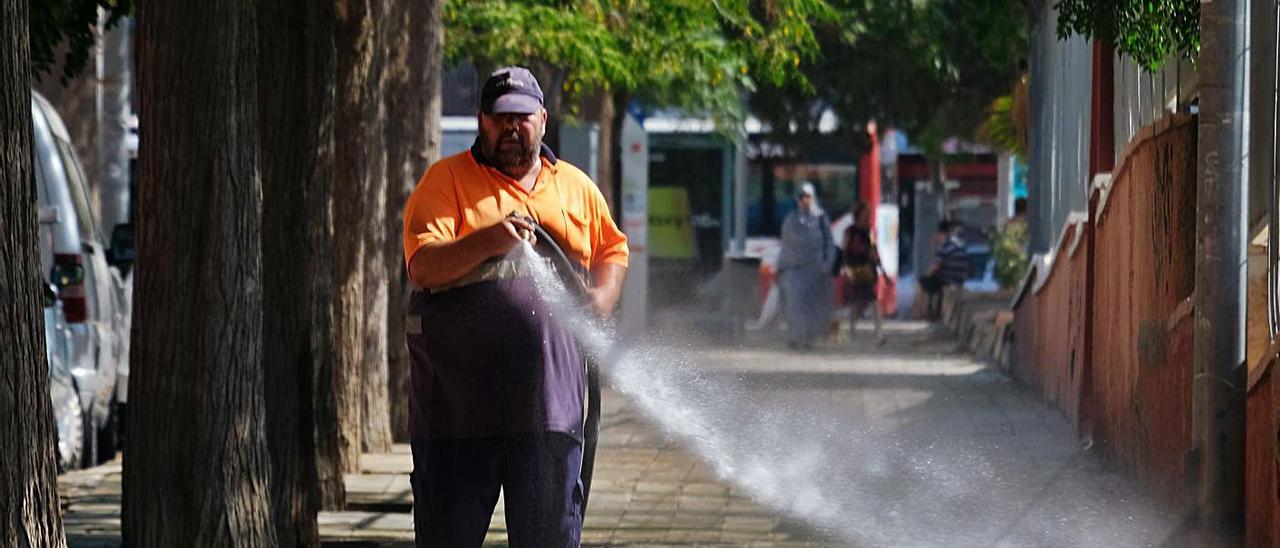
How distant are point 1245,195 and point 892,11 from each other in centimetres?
2047

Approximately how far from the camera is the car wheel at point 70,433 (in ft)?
40.3

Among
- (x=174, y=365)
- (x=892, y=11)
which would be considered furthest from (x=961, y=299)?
(x=174, y=365)

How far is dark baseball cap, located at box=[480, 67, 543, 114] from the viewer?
20.4 ft

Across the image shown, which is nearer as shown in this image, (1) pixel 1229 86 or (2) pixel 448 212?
(2) pixel 448 212

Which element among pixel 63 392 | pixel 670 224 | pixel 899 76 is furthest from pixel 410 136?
pixel 670 224

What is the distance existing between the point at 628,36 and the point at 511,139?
12.0m

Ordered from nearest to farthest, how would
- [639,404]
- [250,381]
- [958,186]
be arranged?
[639,404] → [250,381] → [958,186]

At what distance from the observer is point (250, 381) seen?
7988 mm

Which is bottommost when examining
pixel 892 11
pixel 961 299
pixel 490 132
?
pixel 961 299

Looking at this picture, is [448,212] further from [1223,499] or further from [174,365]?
[1223,499]

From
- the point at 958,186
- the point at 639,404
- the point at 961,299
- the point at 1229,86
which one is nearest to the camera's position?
the point at 639,404

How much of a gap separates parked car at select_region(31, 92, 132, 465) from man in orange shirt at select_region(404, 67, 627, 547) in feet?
20.6

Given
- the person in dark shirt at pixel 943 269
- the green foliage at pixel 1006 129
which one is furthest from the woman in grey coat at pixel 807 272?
the person in dark shirt at pixel 943 269

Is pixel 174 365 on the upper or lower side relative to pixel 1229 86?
lower
